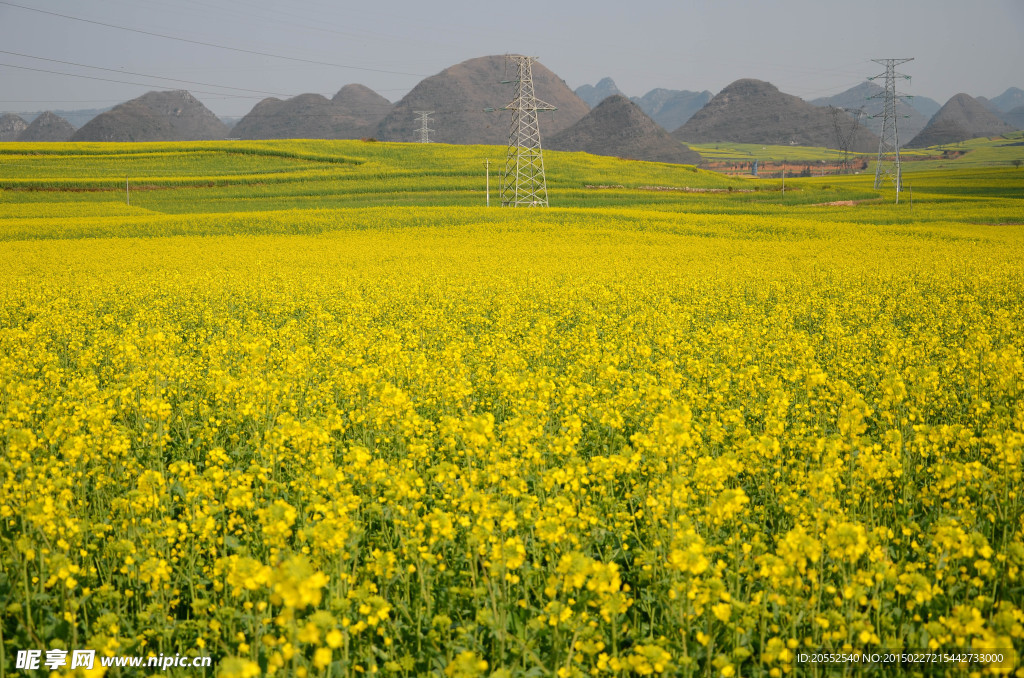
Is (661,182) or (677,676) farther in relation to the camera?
(661,182)

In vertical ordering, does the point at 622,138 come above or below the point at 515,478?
above

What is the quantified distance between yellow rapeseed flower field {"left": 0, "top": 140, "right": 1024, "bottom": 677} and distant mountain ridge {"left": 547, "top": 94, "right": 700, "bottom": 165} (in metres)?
155

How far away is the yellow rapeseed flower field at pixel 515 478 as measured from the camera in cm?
353

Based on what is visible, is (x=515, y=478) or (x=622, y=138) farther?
(x=622, y=138)

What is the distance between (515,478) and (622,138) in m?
176

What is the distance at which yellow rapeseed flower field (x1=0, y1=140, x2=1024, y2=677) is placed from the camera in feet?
11.6

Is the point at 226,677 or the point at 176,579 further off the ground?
the point at 226,677

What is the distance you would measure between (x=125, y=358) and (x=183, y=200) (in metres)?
48.5

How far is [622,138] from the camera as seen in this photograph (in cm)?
17012

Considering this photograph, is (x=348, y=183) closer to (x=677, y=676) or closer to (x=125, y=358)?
(x=125, y=358)

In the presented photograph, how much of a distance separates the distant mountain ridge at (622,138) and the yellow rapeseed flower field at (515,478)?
154665 millimetres

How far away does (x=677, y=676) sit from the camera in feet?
12.2

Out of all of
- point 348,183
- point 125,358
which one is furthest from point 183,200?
point 125,358

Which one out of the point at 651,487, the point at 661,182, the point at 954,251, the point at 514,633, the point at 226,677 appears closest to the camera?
the point at 226,677
